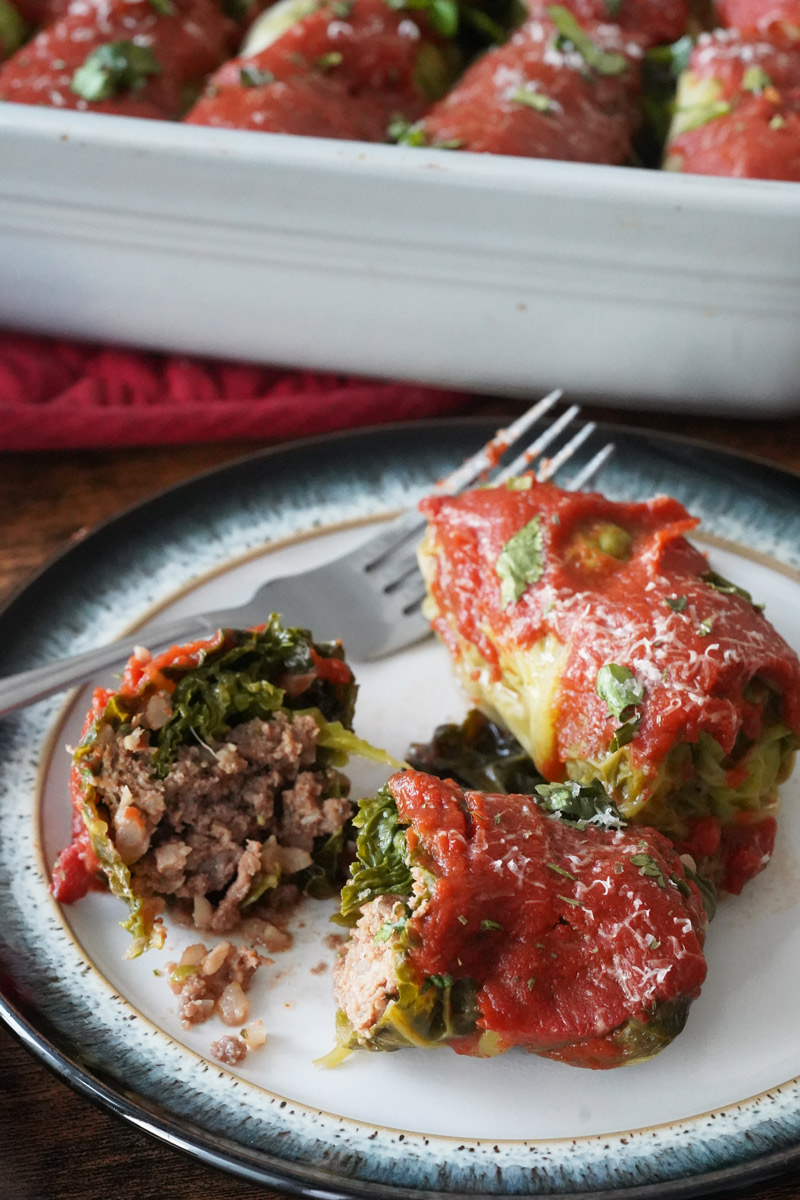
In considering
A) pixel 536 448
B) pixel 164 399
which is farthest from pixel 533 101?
pixel 164 399

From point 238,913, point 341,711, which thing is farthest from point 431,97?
point 238,913

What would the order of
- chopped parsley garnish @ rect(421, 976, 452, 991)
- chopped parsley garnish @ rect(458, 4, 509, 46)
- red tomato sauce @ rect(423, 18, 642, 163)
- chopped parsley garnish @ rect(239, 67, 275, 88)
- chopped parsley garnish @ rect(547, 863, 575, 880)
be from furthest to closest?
1. chopped parsley garnish @ rect(458, 4, 509, 46)
2. chopped parsley garnish @ rect(239, 67, 275, 88)
3. red tomato sauce @ rect(423, 18, 642, 163)
4. chopped parsley garnish @ rect(547, 863, 575, 880)
5. chopped parsley garnish @ rect(421, 976, 452, 991)

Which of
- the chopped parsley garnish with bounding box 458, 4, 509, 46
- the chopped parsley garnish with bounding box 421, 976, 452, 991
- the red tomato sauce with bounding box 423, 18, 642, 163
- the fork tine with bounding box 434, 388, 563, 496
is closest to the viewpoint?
the chopped parsley garnish with bounding box 421, 976, 452, 991

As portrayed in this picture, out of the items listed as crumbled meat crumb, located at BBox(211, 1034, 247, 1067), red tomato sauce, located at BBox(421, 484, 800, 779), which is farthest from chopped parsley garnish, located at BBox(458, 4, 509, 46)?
crumbled meat crumb, located at BBox(211, 1034, 247, 1067)

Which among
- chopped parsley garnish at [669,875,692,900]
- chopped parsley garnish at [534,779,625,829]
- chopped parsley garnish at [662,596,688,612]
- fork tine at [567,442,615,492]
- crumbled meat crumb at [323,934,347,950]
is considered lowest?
crumbled meat crumb at [323,934,347,950]

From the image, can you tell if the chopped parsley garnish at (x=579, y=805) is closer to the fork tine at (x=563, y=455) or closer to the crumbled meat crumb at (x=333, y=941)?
the crumbled meat crumb at (x=333, y=941)

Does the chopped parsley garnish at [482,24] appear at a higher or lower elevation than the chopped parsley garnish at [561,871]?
higher

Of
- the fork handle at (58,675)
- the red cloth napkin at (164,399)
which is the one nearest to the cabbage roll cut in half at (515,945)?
the fork handle at (58,675)

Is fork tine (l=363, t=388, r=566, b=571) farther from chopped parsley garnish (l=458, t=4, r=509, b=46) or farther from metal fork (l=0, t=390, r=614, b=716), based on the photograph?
chopped parsley garnish (l=458, t=4, r=509, b=46)
